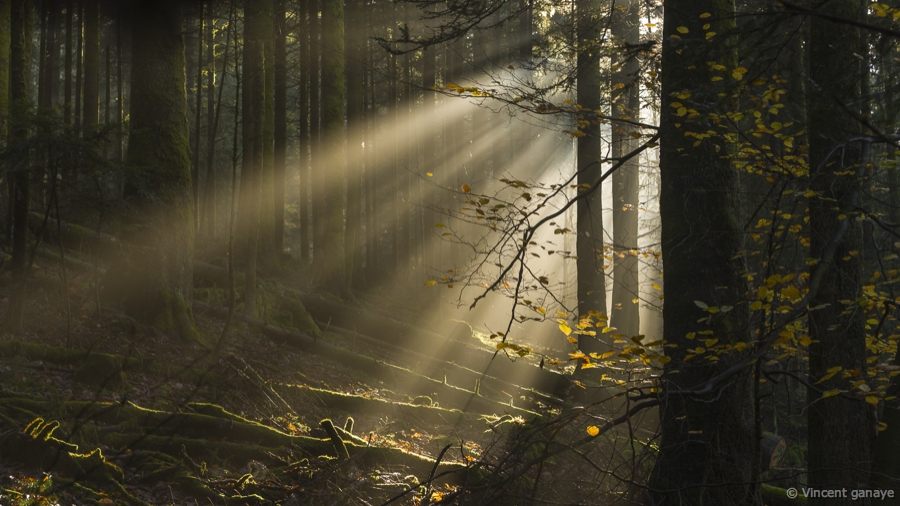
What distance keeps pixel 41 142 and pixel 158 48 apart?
298 centimetres

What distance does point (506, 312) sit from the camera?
33.9 ft

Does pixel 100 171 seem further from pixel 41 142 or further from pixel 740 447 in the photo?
pixel 740 447

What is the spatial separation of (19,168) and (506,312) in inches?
285

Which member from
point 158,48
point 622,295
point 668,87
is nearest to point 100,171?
point 158,48

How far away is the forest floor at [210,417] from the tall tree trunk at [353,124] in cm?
627

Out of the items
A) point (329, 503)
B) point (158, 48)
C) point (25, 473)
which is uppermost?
point (158, 48)

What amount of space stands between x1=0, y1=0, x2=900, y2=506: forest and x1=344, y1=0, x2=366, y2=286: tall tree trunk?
3.51 feet

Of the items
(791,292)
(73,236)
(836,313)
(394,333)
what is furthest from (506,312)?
(73,236)

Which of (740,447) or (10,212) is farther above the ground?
(10,212)

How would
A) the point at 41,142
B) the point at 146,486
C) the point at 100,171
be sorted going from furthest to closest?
1. the point at 100,171
2. the point at 41,142
3. the point at 146,486

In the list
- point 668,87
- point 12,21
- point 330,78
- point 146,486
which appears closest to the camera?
point 668,87

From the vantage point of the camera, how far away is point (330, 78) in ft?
48.8

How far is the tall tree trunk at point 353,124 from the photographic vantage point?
1728cm

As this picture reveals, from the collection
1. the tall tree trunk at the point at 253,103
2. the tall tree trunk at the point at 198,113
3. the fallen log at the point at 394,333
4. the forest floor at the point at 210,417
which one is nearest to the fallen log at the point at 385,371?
the forest floor at the point at 210,417
